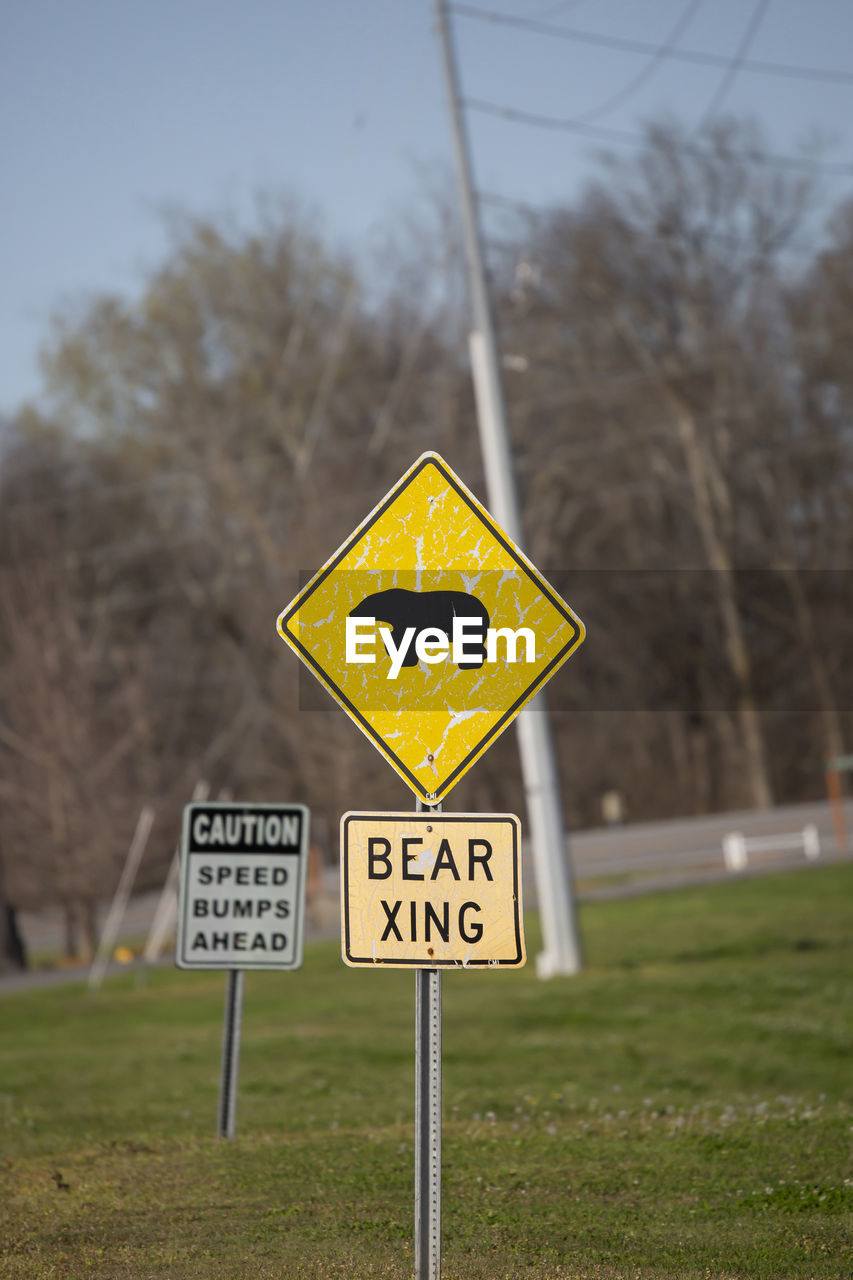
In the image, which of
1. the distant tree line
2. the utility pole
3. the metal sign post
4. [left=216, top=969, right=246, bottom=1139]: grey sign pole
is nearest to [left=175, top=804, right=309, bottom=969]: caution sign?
the metal sign post

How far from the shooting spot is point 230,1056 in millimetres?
8016

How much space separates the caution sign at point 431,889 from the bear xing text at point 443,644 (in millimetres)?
521

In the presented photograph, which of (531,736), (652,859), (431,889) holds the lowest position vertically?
(431,889)

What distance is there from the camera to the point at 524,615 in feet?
17.0

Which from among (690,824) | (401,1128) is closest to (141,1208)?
(401,1128)

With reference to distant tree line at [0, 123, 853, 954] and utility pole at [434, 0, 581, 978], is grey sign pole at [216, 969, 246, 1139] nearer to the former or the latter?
utility pole at [434, 0, 581, 978]

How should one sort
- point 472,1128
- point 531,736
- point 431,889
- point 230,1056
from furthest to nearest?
point 531,736, point 472,1128, point 230,1056, point 431,889

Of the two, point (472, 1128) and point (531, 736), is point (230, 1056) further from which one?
point (531, 736)

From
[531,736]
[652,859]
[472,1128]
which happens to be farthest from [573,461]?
[472,1128]

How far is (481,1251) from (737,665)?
122 feet

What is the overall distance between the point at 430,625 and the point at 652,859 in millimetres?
27282

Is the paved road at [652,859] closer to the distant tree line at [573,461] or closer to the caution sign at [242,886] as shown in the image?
the distant tree line at [573,461]

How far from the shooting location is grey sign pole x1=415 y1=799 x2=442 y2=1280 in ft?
15.3

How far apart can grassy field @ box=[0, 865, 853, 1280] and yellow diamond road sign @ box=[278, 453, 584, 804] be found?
6.11 ft
